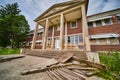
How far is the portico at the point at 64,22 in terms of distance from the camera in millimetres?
9294

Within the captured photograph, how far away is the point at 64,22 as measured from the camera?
14.5m

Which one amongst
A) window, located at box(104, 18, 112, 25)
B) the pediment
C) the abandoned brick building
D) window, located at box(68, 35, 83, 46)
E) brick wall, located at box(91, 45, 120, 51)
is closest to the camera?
brick wall, located at box(91, 45, 120, 51)

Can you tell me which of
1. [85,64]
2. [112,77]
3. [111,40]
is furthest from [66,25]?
[112,77]

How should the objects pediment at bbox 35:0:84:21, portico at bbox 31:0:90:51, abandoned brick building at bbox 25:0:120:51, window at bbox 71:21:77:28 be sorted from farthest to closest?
window at bbox 71:21:77:28 < pediment at bbox 35:0:84:21 < abandoned brick building at bbox 25:0:120:51 < portico at bbox 31:0:90:51

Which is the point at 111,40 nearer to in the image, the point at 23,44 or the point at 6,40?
the point at 23,44

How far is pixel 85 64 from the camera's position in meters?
4.43

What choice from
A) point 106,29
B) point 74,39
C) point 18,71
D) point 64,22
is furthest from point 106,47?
point 18,71

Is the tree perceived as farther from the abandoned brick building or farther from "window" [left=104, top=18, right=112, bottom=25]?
"window" [left=104, top=18, right=112, bottom=25]

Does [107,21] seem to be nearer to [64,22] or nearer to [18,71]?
[64,22]

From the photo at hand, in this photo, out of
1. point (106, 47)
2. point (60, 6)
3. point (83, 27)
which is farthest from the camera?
point (60, 6)

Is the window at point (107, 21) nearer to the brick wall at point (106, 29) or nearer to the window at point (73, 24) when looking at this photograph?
the brick wall at point (106, 29)

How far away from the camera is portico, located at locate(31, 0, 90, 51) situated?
929 centimetres

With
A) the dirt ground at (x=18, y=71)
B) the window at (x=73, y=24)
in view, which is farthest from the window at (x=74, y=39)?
the dirt ground at (x=18, y=71)

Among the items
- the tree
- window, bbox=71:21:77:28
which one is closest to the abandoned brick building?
window, bbox=71:21:77:28
